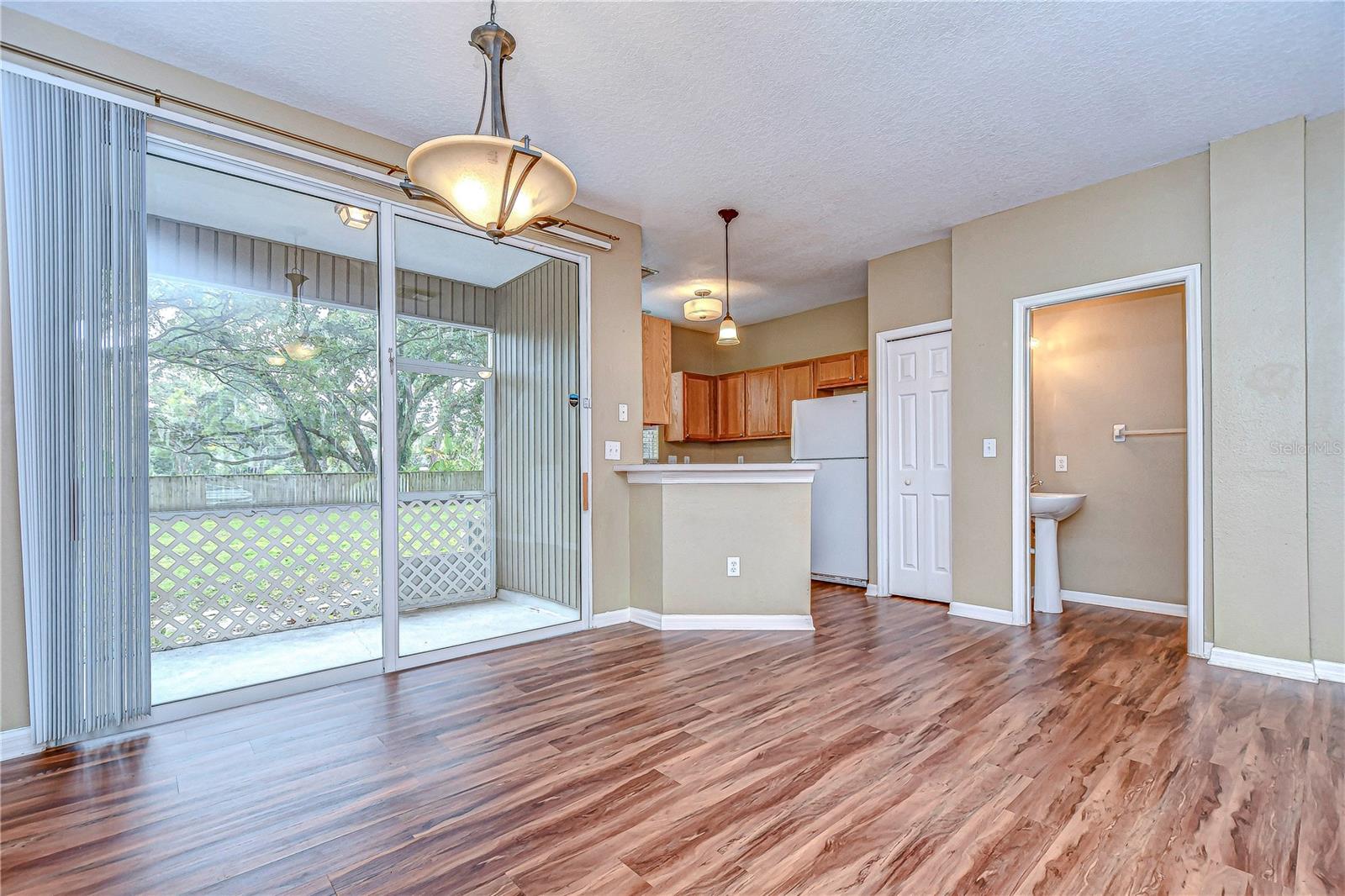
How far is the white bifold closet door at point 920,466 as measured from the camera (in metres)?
4.61

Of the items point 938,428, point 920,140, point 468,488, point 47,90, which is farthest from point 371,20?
point 938,428

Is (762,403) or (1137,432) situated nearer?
(1137,432)

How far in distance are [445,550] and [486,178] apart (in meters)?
2.17

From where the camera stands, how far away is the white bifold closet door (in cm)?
461

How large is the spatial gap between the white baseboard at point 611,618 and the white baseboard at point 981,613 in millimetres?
2314

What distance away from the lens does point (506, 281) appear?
12.2 ft

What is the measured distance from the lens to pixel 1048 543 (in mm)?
4426

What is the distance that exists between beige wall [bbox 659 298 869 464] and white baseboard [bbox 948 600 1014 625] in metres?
2.80

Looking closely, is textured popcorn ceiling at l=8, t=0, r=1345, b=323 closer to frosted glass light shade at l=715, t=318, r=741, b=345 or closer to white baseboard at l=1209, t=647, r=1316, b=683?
frosted glass light shade at l=715, t=318, r=741, b=345

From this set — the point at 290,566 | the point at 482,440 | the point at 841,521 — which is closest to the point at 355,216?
the point at 482,440

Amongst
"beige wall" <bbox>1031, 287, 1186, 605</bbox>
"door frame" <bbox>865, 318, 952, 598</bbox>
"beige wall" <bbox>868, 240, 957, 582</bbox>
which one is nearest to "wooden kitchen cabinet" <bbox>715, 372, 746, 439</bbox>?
"beige wall" <bbox>868, 240, 957, 582</bbox>

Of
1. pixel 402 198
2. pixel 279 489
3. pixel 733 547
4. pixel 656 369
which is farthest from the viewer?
pixel 656 369

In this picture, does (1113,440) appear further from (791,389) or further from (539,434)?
(539,434)

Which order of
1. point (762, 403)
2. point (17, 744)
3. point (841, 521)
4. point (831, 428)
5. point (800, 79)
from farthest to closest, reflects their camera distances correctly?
point (762, 403), point (831, 428), point (841, 521), point (800, 79), point (17, 744)
